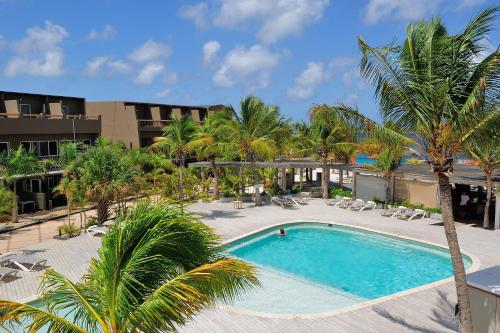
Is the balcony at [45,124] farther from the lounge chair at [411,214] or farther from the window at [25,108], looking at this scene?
the lounge chair at [411,214]

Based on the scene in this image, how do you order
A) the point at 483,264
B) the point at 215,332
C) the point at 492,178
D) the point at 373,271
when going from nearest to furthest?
1. the point at 215,332
2. the point at 483,264
3. the point at 373,271
4. the point at 492,178

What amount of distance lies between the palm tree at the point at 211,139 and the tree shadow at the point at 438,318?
17.6 metres

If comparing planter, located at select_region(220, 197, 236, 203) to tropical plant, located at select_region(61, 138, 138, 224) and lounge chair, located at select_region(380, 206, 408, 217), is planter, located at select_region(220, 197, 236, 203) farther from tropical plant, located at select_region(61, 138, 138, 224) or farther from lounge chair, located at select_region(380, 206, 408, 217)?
lounge chair, located at select_region(380, 206, 408, 217)

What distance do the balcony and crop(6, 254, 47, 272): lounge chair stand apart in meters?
14.1

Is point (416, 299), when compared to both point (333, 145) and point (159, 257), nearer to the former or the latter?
point (159, 257)

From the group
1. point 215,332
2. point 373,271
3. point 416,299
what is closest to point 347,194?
point 373,271

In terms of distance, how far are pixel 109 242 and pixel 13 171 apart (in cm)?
2148

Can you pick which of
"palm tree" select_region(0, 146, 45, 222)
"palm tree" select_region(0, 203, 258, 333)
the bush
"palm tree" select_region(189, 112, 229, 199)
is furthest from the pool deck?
"palm tree" select_region(0, 146, 45, 222)

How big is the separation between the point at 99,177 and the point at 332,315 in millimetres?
13128

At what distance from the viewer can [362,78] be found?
8.51 m

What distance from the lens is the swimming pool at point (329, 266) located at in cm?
1307

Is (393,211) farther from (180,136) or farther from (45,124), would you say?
(45,124)

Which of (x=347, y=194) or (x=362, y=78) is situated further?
(x=347, y=194)

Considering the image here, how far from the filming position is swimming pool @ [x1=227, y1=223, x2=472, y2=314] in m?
13.1
